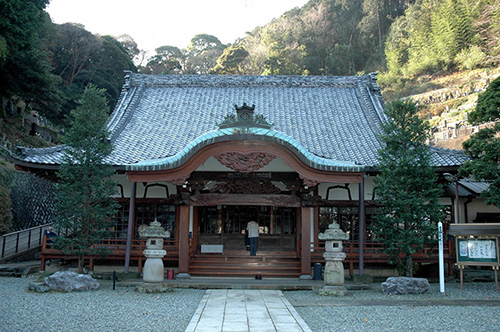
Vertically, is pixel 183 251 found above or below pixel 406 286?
above

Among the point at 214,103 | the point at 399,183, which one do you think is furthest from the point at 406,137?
the point at 214,103

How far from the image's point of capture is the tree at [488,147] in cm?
1043

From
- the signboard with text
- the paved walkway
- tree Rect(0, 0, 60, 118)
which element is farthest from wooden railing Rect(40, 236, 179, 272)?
tree Rect(0, 0, 60, 118)

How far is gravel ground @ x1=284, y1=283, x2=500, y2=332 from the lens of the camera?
6.82m

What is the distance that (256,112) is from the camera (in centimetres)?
1750

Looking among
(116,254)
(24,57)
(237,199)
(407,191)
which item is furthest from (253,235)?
(24,57)

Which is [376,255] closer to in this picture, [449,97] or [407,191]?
[407,191]

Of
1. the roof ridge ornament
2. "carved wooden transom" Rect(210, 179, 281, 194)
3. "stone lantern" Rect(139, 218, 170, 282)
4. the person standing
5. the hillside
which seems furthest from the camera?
the hillside

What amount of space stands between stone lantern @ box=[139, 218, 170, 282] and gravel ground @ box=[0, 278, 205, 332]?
0.51 meters

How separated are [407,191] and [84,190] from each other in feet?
30.9

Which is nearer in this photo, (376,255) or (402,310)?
(402,310)

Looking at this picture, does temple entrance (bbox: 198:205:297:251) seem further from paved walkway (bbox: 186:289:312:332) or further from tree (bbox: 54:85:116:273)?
paved walkway (bbox: 186:289:312:332)

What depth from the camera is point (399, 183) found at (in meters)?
11.3

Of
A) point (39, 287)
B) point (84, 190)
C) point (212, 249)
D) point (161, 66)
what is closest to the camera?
point (39, 287)
